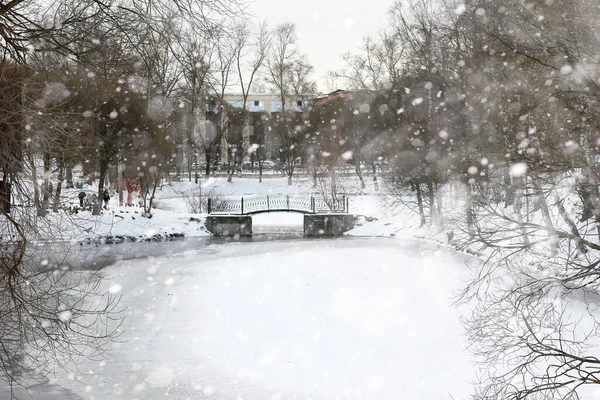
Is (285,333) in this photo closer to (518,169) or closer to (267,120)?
(518,169)

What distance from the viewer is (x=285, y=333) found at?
37.9 ft

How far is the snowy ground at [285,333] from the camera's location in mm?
8961

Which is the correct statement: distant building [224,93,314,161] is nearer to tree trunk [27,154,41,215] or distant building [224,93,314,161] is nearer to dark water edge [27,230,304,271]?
dark water edge [27,230,304,271]

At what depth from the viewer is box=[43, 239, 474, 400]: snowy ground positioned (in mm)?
8961

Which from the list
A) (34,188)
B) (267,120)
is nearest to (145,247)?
(34,188)

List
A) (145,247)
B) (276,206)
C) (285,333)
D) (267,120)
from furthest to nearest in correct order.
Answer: (267,120), (276,206), (145,247), (285,333)

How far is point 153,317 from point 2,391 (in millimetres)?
4233

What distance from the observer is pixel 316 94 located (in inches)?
2032

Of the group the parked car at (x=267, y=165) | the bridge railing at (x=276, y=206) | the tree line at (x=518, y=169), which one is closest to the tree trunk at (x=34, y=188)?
the tree line at (x=518, y=169)

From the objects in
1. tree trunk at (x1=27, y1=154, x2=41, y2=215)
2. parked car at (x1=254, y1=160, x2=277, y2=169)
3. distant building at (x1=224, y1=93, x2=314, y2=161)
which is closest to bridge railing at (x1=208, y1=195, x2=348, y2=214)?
distant building at (x1=224, y1=93, x2=314, y2=161)

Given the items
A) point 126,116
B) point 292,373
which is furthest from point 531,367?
point 126,116

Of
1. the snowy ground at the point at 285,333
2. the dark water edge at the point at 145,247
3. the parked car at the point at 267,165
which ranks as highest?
the parked car at the point at 267,165

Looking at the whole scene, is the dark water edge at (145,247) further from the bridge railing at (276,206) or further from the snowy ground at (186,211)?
the bridge railing at (276,206)

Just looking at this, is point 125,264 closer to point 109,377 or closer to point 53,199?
point 109,377
